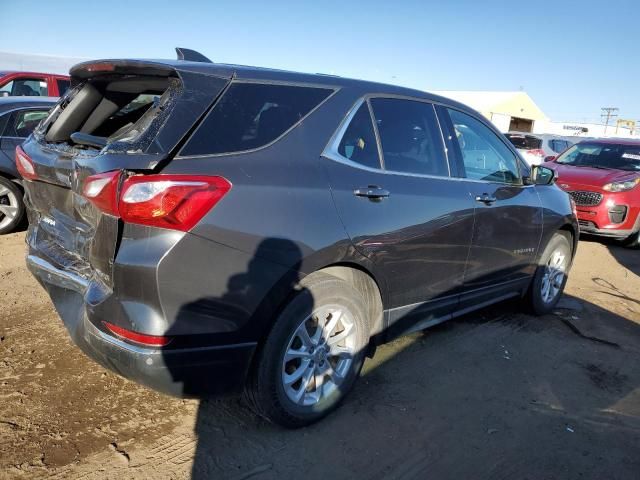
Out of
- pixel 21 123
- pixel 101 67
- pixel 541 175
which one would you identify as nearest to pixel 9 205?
pixel 21 123

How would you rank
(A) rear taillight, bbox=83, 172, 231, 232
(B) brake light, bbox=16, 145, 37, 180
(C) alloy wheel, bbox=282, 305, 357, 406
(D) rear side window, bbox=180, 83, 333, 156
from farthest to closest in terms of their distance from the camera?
(B) brake light, bbox=16, 145, 37, 180 < (C) alloy wheel, bbox=282, 305, 357, 406 < (D) rear side window, bbox=180, 83, 333, 156 < (A) rear taillight, bbox=83, 172, 231, 232

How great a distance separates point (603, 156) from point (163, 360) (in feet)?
30.4

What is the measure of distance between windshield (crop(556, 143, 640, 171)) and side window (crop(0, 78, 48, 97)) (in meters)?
9.74

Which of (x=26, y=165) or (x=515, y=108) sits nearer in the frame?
(x=26, y=165)

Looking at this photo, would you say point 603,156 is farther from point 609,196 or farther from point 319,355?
point 319,355

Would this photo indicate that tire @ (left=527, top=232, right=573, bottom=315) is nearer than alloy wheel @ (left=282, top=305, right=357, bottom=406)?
No

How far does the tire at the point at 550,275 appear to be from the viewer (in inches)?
182

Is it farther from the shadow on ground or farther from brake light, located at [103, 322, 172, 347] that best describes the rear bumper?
the shadow on ground

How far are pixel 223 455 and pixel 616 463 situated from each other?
6.74 ft

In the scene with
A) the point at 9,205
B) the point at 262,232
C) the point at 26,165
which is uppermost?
the point at 26,165

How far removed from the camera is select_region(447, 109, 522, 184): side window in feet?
12.1

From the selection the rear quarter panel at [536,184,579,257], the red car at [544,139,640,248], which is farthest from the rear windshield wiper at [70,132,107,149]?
the red car at [544,139,640,248]

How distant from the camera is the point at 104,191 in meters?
2.16

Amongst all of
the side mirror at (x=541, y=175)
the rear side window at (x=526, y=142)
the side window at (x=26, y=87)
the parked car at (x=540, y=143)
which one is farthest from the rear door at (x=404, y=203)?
the rear side window at (x=526, y=142)
